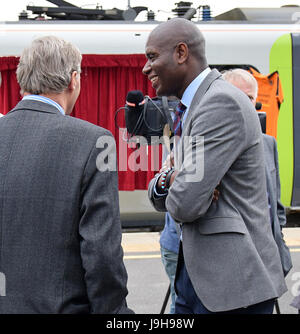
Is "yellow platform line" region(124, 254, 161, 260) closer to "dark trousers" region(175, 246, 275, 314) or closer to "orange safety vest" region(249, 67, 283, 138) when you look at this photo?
"orange safety vest" region(249, 67, 283, 138)

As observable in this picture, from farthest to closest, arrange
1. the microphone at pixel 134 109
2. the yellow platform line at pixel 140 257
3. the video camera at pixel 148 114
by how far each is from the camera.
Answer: the yellow platform line at pixel 140 257
the microphone at pixel 134 109
the video camera at pixel 148 114

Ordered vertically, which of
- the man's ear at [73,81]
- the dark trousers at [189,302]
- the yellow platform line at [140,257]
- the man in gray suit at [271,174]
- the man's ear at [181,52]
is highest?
the man's ear at [181,52]

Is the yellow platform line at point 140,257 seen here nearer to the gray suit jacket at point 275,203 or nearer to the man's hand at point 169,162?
the gray suit jacket at point 275,203

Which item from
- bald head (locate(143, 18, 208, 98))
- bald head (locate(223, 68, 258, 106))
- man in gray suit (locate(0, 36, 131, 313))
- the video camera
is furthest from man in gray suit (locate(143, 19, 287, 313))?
the video camera

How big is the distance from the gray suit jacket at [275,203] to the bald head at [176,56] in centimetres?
86

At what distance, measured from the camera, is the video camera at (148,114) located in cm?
431

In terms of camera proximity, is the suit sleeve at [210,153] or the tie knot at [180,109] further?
the tie knot at [180,109]

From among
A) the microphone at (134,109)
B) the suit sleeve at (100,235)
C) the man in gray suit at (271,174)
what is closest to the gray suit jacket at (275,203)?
the man in gray suit at (271,174)

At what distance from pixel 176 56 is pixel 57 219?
73 cm

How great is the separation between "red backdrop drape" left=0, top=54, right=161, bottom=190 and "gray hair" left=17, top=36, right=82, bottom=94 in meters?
4.90

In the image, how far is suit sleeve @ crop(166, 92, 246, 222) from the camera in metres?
1.69

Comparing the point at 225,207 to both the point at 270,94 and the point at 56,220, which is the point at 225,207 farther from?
the point at 270,94

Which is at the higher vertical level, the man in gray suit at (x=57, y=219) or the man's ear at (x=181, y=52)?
the man's ear at (x=181, y=52)

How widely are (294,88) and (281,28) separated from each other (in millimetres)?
782
